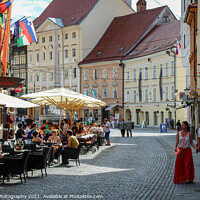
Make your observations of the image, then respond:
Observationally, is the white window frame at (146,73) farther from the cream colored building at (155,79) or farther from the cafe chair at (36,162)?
the cafe chair at (36,162)

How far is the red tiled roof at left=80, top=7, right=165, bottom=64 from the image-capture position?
2473 inches

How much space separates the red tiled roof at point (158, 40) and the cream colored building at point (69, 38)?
32.6 feet

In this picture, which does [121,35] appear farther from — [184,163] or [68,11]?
[184,163]

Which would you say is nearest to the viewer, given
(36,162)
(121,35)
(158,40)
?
(36,162)

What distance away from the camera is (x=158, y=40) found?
187 ft

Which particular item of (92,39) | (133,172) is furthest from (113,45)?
(133,172)

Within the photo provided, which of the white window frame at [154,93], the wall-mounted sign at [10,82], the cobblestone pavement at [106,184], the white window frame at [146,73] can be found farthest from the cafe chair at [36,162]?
the white window frame at [146,73]

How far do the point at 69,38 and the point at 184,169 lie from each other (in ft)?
194

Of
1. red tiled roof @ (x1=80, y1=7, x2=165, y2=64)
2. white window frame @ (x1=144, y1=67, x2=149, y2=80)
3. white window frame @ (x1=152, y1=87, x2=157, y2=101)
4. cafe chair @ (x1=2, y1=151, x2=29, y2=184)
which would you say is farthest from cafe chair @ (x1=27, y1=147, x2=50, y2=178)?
red tiled roof @ (x1=80, y1=7, x2=165, y2=64)

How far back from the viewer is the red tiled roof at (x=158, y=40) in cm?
5453

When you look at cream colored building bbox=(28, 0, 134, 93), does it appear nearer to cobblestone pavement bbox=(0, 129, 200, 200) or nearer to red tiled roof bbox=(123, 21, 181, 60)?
red tiled roof bbox=(123, 21, 181, 60)

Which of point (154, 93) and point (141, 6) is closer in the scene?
point (154, 93)

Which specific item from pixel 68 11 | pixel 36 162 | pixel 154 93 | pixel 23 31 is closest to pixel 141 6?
pixel 68 11

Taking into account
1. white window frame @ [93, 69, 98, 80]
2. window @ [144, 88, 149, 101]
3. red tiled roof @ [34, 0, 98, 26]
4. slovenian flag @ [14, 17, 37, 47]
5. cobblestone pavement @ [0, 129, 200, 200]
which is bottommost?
cobblestone pavement @ [0, 129, 200, 200]
